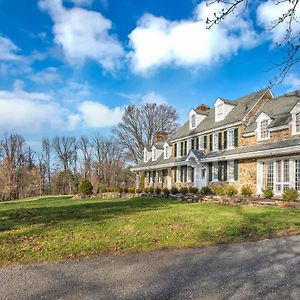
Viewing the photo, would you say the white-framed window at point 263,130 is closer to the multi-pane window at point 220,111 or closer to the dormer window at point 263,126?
the dormer window at point 263,126

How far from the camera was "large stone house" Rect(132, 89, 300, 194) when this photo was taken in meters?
18.1

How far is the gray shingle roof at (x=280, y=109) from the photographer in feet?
63.2

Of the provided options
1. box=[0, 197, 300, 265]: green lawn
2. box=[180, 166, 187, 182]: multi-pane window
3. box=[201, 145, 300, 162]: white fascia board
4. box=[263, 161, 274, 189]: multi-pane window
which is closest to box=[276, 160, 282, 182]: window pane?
box=[263, 161, 274, 189]: multi-pane window

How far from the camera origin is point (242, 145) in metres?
22.2

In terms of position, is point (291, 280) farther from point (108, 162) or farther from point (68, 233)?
point (108, 162)

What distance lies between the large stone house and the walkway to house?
11998mm

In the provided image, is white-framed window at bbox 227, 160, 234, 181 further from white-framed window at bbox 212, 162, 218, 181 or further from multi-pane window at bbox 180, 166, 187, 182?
Answer: multi-pane window at bbox 180, 166, 187, 182

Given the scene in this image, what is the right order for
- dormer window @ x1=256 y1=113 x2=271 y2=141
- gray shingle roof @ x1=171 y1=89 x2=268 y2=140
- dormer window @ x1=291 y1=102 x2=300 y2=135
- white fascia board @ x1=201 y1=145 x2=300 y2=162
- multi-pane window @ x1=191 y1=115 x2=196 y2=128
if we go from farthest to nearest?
1. multi-pane window @ x1=191 y1=115 x2=196 y2=128
2. gray shingle roof @ x1=171 y1=89 x2=268 y2=140
3. dormer window @ x1=256 y1=113 x2=271 y2=141
4. dormer window @ x1=291 y1=102 x2=300 y2=135
5. white fascia board @ x1=201 y1=145 x2=300 y2=162

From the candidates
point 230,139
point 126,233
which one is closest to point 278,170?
point 230,139

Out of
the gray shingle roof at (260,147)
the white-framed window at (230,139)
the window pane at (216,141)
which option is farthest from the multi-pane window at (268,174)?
the window pane at (216,141)

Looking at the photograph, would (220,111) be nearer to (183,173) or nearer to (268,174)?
(183,173)

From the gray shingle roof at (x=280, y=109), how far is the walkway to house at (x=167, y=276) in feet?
46.1

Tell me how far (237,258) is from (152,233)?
2.77m

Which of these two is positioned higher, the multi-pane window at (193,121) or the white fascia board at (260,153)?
the multi-pane window at (193,121)
